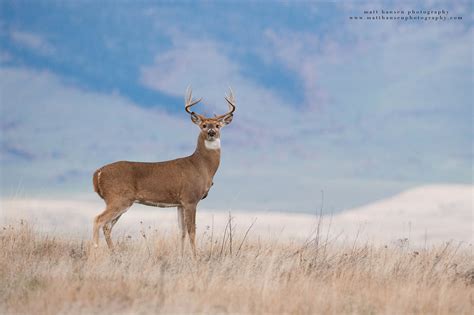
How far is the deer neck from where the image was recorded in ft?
45.4

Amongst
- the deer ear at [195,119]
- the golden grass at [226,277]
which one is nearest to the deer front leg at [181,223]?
the golden grass at [226,277]

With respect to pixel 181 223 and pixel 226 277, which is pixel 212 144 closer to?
pixel 181 223

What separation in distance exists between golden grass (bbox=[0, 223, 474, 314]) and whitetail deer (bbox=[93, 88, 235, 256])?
A: 2.24 ft

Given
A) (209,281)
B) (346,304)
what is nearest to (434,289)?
(346,304)

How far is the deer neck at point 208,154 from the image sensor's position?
45.4ft

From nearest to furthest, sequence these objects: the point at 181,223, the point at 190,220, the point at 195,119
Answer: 1. the point at 190,220
2. the point at 181,223
3. the point at 195,119

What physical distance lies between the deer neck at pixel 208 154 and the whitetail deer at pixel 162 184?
2 cm

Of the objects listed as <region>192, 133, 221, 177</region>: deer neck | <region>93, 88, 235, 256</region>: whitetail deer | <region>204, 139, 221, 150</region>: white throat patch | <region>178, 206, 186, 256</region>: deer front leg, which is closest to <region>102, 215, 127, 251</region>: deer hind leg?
<region>93, 88, 235, 256</region>: whitetail deer

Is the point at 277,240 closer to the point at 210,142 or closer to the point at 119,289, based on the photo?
the point at 210,142

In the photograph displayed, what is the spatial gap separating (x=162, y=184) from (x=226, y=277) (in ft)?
10.2

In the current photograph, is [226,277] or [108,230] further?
[108,230]

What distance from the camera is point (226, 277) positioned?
35.4ft

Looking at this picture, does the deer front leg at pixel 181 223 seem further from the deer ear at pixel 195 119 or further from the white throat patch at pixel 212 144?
the deer ear at pixel 195 119

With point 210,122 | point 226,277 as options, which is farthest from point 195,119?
point 226,277
